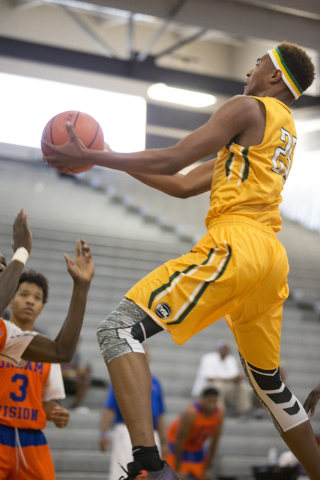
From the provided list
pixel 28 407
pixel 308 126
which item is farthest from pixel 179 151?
pixel 308 126

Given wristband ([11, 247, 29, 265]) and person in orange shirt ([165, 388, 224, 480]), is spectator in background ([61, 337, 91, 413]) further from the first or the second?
wristband ([11, 247, 29, 265])

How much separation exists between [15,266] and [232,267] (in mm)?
1064

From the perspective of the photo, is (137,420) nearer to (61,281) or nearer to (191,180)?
(191,180)

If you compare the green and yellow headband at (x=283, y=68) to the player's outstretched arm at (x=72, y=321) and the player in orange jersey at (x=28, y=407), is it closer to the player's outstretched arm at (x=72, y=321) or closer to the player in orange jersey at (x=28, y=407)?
the player's outstretched arm at (x=72, y=321)

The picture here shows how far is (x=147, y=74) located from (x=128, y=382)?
327 inches

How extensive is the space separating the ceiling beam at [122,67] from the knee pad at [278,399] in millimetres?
7785

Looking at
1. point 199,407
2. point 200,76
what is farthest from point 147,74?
point 199,407

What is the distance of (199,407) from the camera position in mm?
6828

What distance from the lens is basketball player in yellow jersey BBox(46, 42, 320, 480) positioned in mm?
2193

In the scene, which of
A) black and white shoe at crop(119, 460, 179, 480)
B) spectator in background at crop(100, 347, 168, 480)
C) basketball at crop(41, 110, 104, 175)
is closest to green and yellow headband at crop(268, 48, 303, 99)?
basketball at crop(41, 110, 104, 175)

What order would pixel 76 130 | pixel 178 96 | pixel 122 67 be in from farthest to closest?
pixel 178 96 < pixel 122 67 < pixel 76 130

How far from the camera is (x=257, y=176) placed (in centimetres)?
251

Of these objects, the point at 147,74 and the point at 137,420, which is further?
the point at 147,74

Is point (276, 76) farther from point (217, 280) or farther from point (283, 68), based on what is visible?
point (217, 280)
